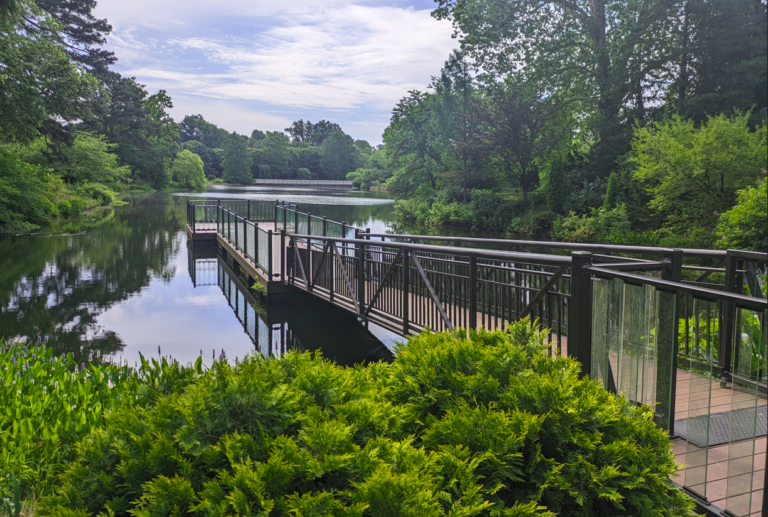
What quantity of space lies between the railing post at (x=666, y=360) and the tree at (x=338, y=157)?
121911 millimetres

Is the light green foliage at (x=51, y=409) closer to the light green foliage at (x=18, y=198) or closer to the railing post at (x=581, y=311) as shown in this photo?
the railing post at (x=581, y=311)

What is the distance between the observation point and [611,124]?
28.0 metres

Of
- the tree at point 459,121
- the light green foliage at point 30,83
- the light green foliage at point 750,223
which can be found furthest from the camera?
the tree at point 459,121

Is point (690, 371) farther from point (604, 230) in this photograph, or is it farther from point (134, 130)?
point (134, 130)

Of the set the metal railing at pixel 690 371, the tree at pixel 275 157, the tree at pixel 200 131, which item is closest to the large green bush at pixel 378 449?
the metal railing at pixel 690 371

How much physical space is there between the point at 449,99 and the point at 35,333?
36521 millimetres

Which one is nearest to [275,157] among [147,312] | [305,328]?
[147,312]

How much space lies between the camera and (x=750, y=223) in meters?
15.1

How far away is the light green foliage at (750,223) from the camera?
1456 centimetres

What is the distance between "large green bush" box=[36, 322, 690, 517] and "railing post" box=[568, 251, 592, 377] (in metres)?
0.76

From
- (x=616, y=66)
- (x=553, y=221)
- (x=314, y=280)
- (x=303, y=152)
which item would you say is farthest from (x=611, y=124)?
(x=303, y=152)

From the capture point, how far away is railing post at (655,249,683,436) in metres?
2.74

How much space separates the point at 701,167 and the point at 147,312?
62.6ft

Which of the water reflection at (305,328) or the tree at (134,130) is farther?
the tree at (134,130)
